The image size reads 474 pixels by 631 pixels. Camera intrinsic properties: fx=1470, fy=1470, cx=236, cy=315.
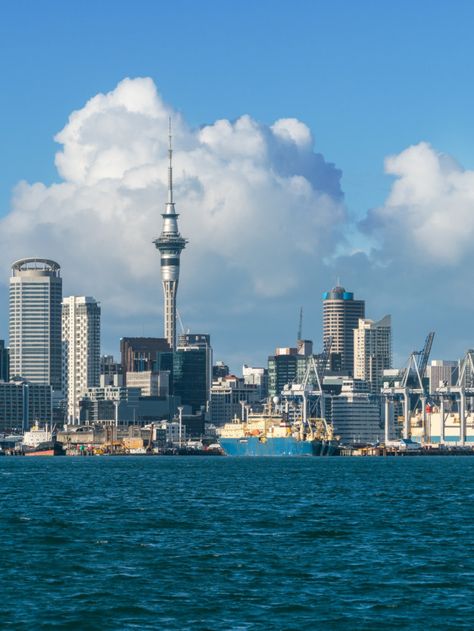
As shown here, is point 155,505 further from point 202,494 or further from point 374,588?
point 374,588

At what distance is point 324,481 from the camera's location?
568ft

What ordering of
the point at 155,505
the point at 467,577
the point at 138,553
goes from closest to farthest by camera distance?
the point at 467,577
the point at 138,553
the point at 155,505

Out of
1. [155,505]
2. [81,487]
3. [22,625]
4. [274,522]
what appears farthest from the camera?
[81,487]

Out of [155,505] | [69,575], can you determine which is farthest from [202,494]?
[69,575]

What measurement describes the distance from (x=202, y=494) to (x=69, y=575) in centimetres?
6955

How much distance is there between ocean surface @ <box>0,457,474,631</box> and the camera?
53.3 meters

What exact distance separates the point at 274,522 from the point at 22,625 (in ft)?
143

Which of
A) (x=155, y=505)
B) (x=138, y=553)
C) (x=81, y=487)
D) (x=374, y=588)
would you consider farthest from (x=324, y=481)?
(x=374, y=588)

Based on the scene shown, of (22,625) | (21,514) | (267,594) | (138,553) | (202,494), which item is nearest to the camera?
(22,625)

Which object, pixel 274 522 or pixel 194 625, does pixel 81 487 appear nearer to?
pixel 274 522

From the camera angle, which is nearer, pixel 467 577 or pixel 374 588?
pixel 374 588

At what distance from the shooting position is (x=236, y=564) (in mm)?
67750

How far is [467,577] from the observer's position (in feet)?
209

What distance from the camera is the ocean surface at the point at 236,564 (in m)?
53.3
